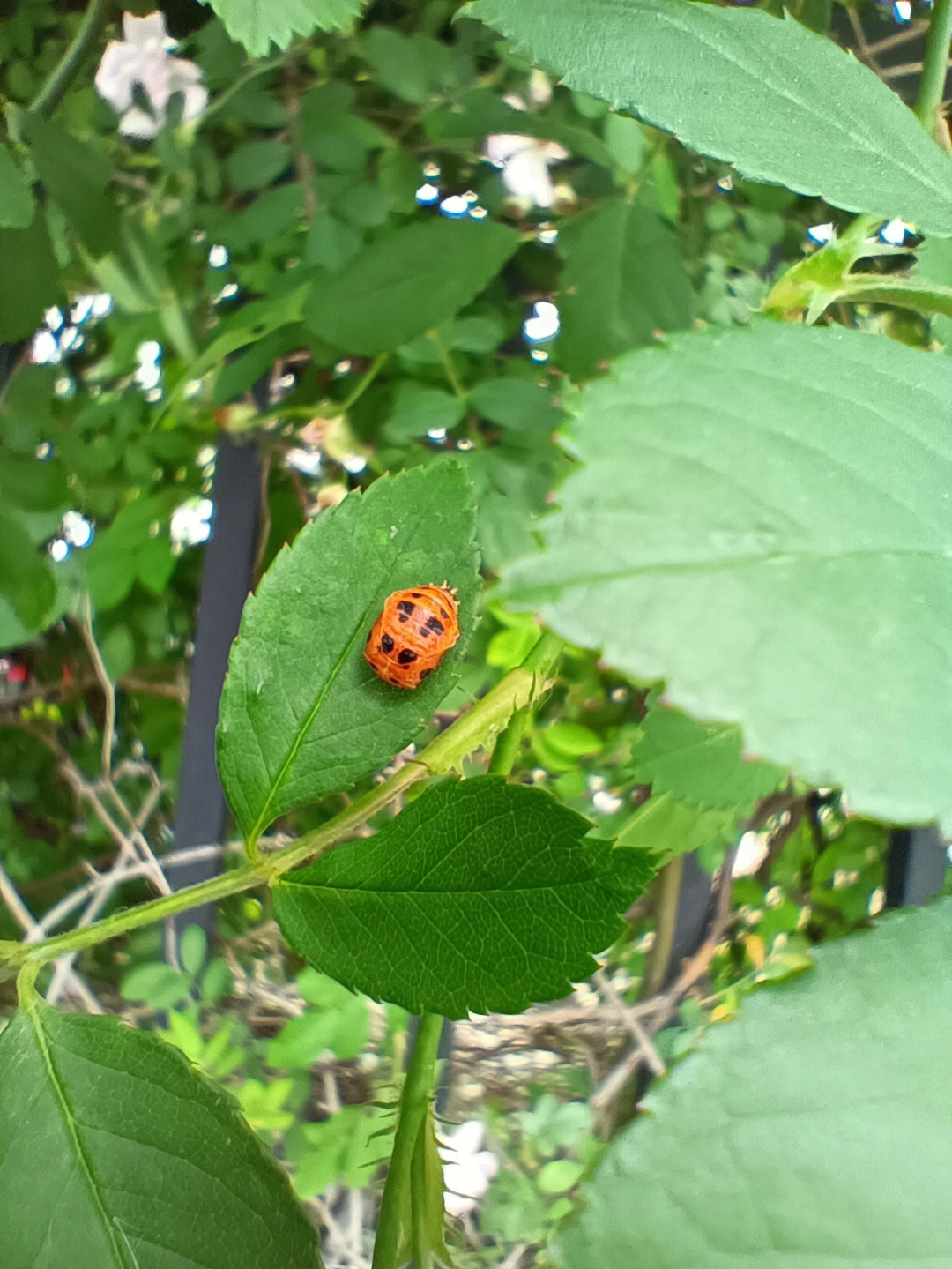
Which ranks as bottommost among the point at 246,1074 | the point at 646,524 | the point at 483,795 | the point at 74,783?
the point at 246,1074

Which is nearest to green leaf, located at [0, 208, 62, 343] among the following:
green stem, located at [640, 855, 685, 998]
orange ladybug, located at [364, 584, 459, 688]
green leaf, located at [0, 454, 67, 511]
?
green leaf, located at [0, 454, 67, 511]

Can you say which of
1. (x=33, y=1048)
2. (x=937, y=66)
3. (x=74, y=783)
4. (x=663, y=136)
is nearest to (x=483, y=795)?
(x=33, y=1048)

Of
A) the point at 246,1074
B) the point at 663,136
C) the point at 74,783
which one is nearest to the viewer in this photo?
the point at 663,136

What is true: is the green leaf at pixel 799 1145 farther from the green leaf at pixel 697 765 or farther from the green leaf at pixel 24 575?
the green leaf at pixel 24 575

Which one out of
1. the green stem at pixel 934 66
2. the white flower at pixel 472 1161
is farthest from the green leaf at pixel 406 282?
the white flower at pixel 472 1161

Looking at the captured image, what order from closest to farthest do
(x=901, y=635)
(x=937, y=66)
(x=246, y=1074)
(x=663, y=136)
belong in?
(x=901, y=635) < (x=937, y=66) < (x=663, y=136) < (x=246, y=1074)

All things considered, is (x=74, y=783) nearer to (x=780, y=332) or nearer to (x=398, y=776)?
(x=398, y=776)

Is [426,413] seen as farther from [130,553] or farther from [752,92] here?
[752,92]
